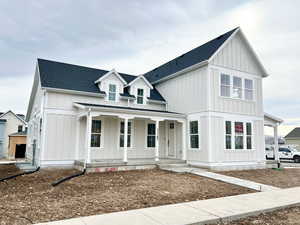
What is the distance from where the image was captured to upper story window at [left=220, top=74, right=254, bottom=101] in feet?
47.1

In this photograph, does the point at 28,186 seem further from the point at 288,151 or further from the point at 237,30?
the point at 288,151

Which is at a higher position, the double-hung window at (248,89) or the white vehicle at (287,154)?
the double-hung window at (248,89)

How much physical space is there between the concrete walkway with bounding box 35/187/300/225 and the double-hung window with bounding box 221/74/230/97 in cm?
790

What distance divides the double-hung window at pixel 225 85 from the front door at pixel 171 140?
4049mm

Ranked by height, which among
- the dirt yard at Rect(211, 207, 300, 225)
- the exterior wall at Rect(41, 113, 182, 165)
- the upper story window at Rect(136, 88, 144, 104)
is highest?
the upper story window at Rect(136, 88, 144, 104)

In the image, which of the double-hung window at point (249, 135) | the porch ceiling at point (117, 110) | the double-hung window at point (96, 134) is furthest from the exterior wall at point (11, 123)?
the double-hung window at point (249, 135)

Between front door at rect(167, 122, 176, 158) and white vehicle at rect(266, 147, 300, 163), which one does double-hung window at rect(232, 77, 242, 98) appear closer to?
front door at rect(167, 122, 176, 158)

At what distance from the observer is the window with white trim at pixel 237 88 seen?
1471 centimetres

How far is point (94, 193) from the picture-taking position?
7477 mm

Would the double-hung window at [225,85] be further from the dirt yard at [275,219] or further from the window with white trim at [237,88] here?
the dirt yard at [275,219]

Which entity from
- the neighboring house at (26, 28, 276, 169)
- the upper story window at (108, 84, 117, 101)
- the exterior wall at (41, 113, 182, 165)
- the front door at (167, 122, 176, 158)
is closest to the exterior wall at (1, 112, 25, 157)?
the neighboring house at (26, 28, 276, 169)

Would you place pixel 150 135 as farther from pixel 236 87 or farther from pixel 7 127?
pixel 7 127

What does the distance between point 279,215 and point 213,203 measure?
1642 mm

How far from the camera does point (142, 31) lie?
16609 millimetres
